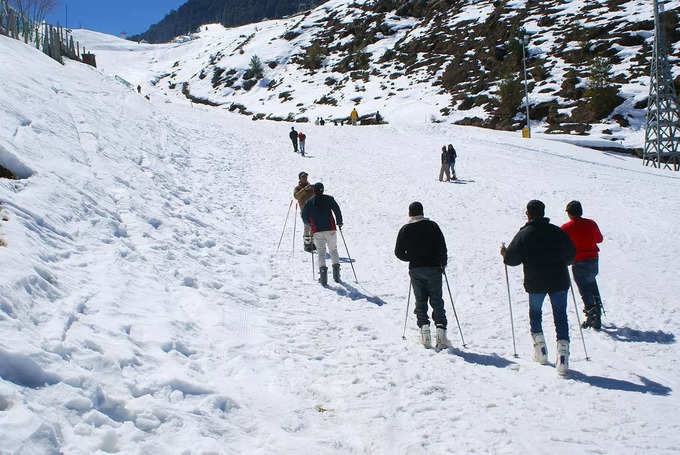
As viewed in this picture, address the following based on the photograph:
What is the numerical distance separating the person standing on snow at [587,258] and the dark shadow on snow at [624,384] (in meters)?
1.71

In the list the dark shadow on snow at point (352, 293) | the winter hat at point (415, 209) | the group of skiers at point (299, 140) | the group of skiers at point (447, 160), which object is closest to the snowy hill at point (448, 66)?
the group of skiers at point (447, 160)

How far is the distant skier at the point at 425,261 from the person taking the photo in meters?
6.12

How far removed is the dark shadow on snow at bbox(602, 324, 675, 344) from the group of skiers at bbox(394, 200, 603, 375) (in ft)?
0.79

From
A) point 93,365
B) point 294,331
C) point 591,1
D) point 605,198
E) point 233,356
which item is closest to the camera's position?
point 93,365

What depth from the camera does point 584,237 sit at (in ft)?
22.8

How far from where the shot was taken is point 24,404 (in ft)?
11.0

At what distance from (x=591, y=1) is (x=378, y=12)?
46.9 m

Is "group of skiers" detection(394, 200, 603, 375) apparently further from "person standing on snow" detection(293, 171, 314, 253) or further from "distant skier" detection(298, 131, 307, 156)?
"distant skier" detection(298, 131, 307, 156)

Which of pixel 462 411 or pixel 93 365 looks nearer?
→ pixel 93 365

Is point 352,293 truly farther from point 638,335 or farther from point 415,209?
point 638,335

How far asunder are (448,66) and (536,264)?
71104mm

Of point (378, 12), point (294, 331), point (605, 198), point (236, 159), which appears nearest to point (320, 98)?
point (378, 12)

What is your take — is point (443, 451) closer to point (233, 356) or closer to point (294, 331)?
point (233, 356)

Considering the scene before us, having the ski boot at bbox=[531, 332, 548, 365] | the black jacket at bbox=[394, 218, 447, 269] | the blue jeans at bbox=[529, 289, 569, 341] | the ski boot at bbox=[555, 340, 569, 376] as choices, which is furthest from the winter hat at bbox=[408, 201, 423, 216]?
the ski boot at bbox=[555, 340, 569, 376]
